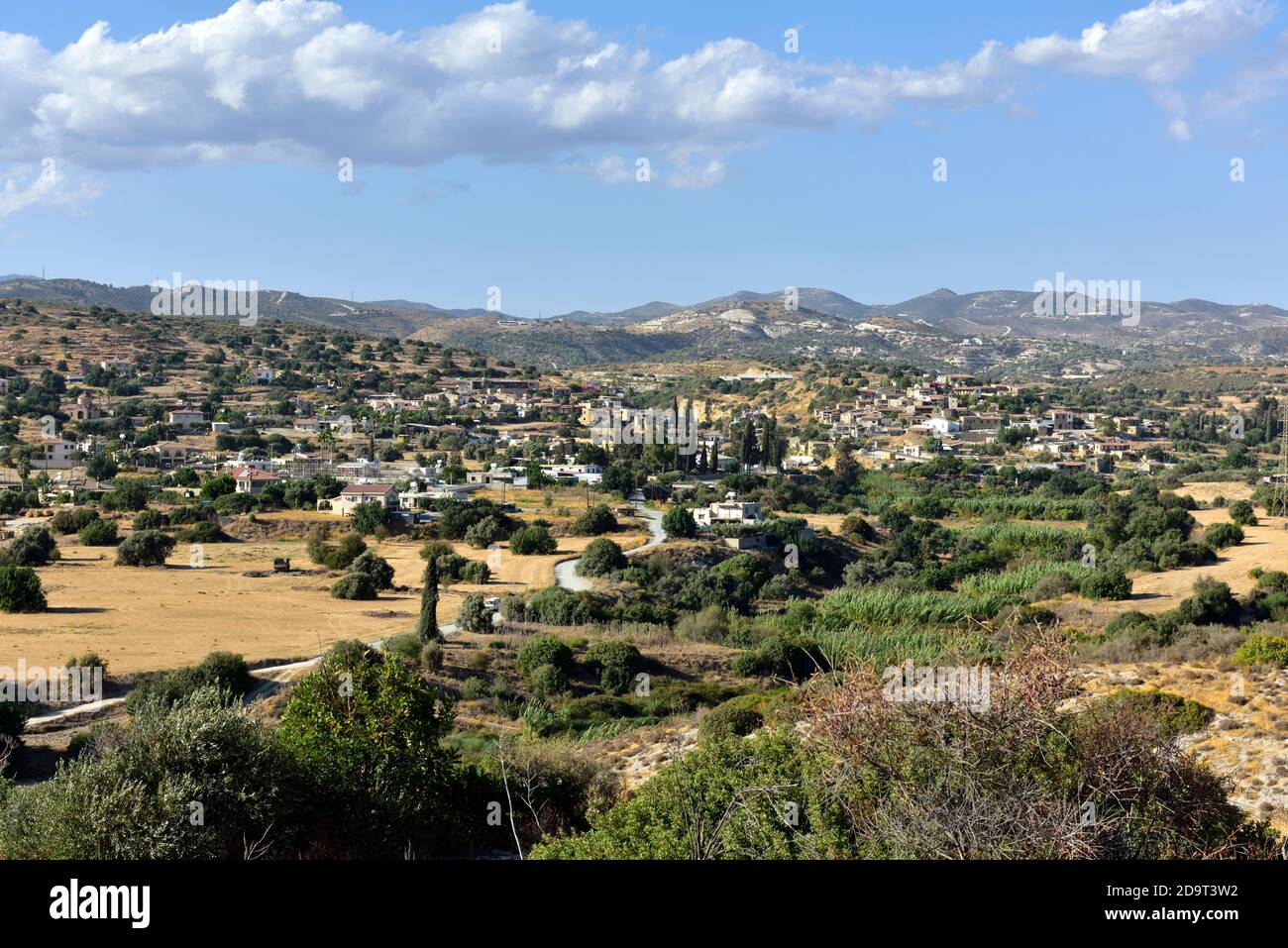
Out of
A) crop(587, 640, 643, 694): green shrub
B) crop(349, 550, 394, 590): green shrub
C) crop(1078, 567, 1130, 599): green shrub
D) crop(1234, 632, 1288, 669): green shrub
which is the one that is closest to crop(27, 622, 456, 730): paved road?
crop(587, 640, 643, 694): green shrub

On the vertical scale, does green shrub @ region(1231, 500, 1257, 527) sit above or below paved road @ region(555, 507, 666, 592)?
above

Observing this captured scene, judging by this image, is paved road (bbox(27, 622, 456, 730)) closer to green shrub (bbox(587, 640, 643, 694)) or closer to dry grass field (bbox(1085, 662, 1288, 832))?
green shrub (bbox(587, 640, 643, 694))
